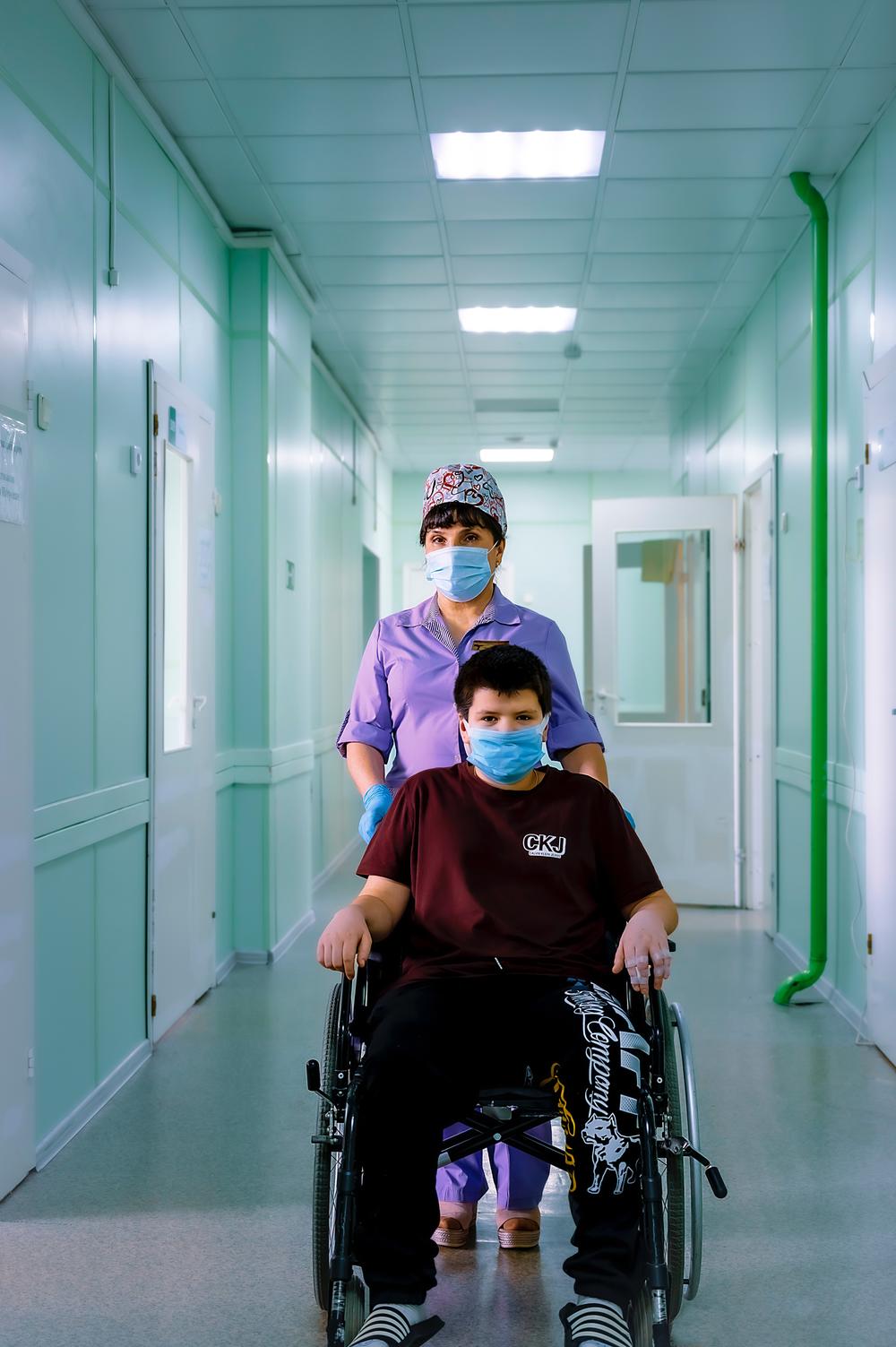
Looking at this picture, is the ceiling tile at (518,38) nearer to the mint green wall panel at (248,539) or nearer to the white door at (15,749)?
the white door at (15,749)

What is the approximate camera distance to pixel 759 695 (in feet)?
18.7

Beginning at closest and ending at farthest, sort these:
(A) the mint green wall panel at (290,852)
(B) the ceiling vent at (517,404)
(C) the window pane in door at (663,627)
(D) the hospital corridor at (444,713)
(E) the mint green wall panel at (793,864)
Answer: (D) the hospital corridor at (444,713), (E) the mint green wall panel at (793,864), (A) the mint green wall panel at (290,852), (C) the window pane in door at (663,627), (B) the ceiling vent at (517,404)

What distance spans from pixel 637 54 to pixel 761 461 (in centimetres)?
237

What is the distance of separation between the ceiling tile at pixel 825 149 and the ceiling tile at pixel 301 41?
1351mm

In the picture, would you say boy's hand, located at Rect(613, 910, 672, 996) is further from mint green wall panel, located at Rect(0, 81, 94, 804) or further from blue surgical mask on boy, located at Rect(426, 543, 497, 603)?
mint green wall panel, located at Rect(0, 81, 94, 804)

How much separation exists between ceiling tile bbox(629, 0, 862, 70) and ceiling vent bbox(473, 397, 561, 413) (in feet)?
14.1

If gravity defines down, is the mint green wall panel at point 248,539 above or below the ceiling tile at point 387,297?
below

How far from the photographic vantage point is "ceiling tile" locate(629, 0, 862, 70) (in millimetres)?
3006

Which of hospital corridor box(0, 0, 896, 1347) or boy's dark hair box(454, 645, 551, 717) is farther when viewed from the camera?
boy's dark hair box(454, 645, 551, 717)

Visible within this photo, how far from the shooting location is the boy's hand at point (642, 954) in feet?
5.86

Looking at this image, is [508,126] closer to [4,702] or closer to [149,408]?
[149,408]

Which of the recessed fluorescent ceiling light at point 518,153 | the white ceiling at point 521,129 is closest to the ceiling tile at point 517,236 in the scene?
the white ceiling at point 521,129

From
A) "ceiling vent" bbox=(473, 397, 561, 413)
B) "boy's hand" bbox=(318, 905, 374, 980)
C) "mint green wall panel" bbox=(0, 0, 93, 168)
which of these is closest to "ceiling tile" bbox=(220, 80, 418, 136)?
"mint green wall panel" bbox=(0, 0, 93, 168)

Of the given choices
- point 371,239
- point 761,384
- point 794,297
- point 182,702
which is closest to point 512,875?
point 182,702
